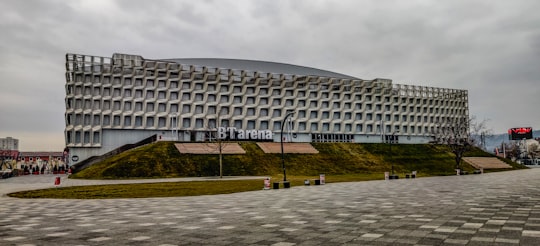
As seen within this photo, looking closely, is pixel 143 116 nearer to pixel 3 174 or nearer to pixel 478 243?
pixel 3 174

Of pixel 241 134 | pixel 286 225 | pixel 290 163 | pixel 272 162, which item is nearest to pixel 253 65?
pixel 241 134

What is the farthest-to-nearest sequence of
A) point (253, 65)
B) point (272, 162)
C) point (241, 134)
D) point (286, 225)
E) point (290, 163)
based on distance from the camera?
point (253, 65) → point (241, 134) → point (290, 163) → point (272, 162) → point (286, 225)

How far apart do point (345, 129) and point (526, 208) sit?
295 feet

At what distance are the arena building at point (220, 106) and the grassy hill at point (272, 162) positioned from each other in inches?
320

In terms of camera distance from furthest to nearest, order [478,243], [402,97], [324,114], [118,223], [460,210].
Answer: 1. [402,97]
2. [324,114]
3. [460,210]
4. [118,223]
5. [478,243]

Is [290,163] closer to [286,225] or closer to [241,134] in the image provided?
[241,134]

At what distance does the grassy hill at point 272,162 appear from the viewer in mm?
55031

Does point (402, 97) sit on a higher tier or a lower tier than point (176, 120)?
higher

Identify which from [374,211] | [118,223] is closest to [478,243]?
[374,211]

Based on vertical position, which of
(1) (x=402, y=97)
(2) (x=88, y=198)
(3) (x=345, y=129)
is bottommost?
(2) (x=88, y=198)

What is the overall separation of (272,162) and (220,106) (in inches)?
1260

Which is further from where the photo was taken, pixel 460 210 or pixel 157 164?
pixel 157 164

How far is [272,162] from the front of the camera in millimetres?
65625

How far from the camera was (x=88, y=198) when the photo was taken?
26141 mm
